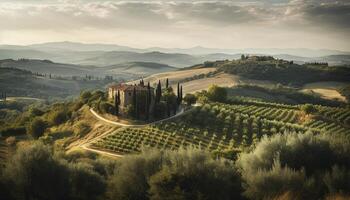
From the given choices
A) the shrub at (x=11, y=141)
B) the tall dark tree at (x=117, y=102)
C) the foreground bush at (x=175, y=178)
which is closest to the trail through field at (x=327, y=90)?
the tall dark tree at (x=117, y=102)

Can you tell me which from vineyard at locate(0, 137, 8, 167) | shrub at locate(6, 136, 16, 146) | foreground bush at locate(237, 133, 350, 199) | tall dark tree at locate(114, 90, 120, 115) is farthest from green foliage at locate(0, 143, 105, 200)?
shrub at locate(6, 136, 16, 146)

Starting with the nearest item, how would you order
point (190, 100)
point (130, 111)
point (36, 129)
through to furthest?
point (130, 111)
point (36, 129)
point (190, 100)

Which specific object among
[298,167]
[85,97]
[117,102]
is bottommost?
[85,97]

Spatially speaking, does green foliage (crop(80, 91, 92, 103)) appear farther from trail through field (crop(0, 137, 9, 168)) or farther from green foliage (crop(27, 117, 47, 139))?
trail through field (crop(0, 137, 9, 168))

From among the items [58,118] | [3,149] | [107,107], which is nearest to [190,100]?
[107,107]

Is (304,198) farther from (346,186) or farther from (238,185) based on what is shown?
(238,185)

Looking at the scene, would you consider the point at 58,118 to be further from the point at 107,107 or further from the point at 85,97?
the point at 107,107
